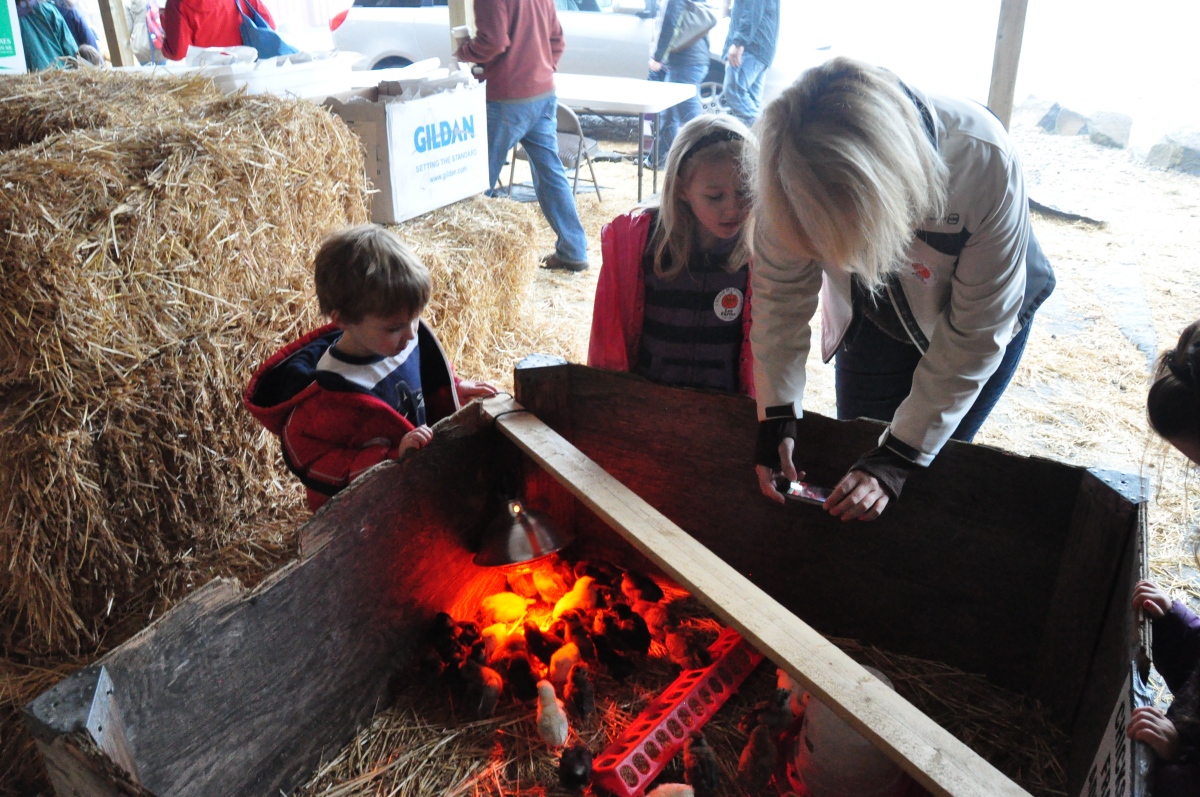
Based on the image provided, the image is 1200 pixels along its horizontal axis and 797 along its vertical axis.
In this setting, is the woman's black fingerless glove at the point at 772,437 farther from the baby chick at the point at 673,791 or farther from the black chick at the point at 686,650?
the baby chick at the point at 673,791

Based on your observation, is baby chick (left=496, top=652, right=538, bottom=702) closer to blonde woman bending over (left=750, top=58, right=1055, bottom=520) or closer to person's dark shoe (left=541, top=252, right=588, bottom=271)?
blonde woman bending over (left=750, top=58, right=1055, bottom=520)

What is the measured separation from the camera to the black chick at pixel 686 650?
2.44 meters

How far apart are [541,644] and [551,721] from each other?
0.30 metres

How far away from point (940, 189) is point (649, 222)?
1.04 m

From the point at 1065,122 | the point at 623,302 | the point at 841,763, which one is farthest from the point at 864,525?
the point at 1065,122

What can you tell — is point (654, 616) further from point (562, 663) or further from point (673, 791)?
point (673, 791)

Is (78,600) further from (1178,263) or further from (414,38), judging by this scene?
→ (414,38)

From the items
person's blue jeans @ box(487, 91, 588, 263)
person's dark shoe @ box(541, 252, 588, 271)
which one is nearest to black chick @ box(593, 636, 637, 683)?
person's blue jeans @ box(487, 91, 588, 263)

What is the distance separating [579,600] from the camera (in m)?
2.64

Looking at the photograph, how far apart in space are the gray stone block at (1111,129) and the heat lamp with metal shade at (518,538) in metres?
10.7

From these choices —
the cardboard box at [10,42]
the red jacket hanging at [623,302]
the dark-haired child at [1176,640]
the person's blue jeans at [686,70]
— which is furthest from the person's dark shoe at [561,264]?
the dark-haired child at [1176,640]

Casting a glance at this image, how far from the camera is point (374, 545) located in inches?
83.7

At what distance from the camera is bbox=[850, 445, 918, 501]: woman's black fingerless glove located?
1957mm

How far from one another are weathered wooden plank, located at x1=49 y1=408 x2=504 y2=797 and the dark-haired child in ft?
5.40
